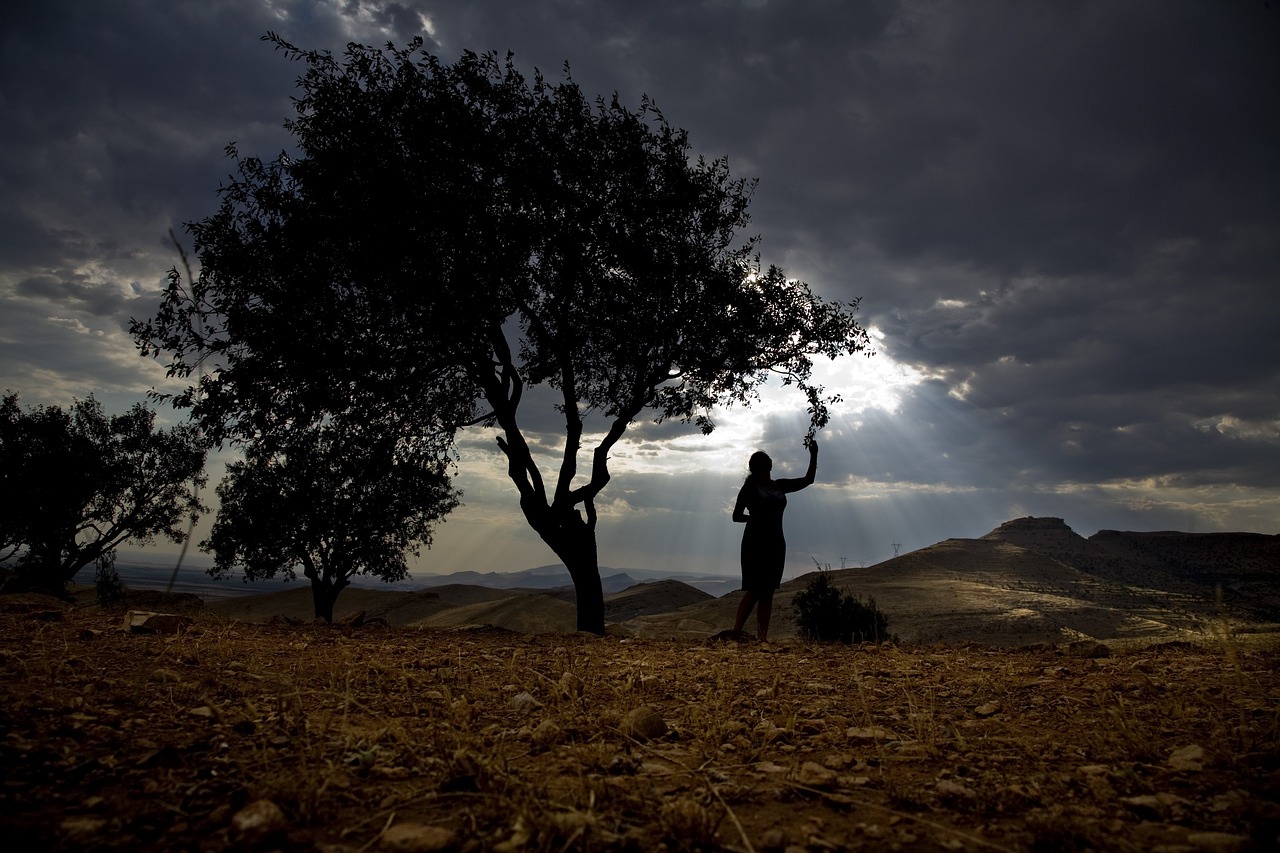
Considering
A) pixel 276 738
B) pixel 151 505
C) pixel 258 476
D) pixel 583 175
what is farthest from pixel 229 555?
pixel 276 738

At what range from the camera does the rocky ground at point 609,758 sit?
7.93 ft

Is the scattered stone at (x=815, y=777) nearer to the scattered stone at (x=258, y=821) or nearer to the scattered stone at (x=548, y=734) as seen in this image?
the scattered stone at (x=548, y=734)

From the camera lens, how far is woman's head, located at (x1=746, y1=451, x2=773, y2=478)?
9.97 meters

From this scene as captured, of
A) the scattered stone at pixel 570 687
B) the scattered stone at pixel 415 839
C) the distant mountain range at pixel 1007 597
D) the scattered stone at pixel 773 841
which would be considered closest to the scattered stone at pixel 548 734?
the scattered stone at pixel 570 687

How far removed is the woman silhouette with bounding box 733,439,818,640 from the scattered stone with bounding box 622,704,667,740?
5938 millimetres

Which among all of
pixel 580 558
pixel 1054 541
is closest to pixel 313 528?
pixel 580 558

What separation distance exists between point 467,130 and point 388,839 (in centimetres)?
1304

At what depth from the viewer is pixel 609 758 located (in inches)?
126

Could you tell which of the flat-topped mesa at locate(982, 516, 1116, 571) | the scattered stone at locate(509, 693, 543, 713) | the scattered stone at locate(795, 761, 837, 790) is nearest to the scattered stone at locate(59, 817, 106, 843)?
the scattered stone at locate(509, 693, 543, 713)

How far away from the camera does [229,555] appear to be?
2844 centimetres

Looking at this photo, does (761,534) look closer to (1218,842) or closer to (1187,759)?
(1187,759)

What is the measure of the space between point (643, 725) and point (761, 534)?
634 centimetres

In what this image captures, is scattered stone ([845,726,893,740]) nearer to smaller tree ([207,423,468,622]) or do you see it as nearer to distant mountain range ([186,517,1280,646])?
distant mountain range ([186,517,1280,646])

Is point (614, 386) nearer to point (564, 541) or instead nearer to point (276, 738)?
point (564, 541)
